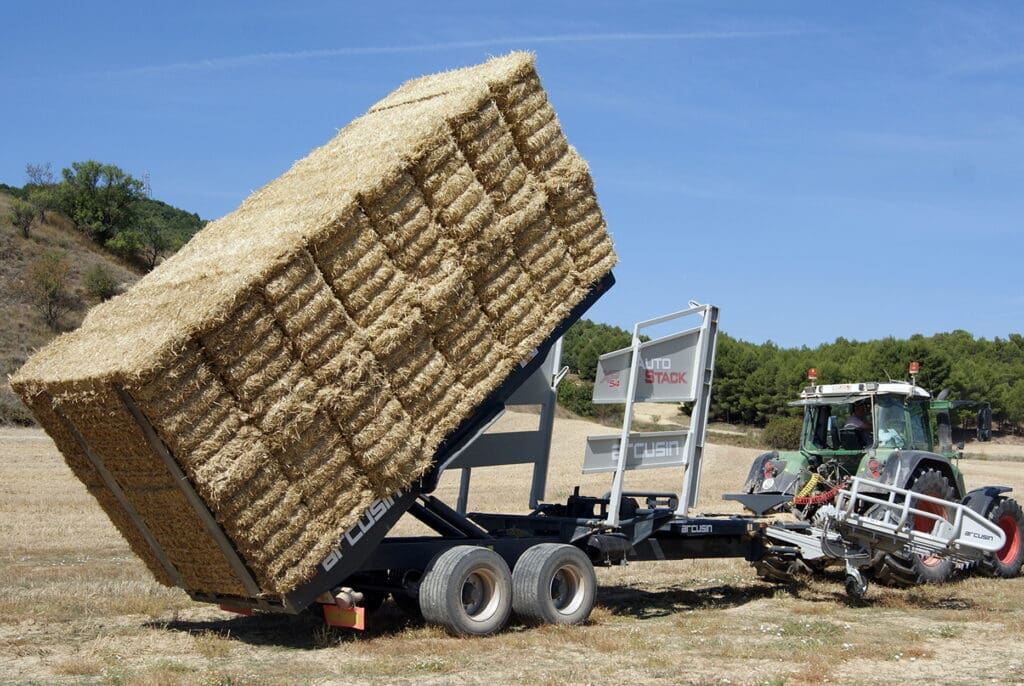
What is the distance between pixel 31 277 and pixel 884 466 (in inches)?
1874

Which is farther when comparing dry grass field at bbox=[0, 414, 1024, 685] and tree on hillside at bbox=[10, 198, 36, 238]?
tree on hillside at bbox=[10, 198, 36, 238]

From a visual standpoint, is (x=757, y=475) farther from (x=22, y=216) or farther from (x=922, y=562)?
(x=22, y=216)

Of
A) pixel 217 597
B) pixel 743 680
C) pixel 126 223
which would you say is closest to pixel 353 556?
pixel 217 597

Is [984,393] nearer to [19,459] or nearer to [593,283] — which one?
[19,459]

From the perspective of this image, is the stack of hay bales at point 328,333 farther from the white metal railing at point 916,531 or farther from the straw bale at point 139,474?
the white metal railing at point 916,531

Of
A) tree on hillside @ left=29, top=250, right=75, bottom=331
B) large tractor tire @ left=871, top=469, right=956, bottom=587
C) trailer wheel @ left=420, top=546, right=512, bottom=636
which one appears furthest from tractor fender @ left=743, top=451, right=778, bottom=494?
tree on hillside @ left=29, top=250, right=75, bottom=331

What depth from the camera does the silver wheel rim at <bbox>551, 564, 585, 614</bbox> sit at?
32.4ft

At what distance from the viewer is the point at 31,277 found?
5081cm

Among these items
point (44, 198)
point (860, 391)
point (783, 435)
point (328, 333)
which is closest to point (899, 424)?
point (860, 391)

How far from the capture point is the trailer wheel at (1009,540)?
44.1 feet

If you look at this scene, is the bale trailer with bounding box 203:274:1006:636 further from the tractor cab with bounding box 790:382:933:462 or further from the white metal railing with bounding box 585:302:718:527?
the tractor cab with bounding box 790:382:933:462

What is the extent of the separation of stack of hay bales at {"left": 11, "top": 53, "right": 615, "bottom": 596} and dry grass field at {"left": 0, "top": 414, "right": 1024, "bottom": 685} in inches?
32.2

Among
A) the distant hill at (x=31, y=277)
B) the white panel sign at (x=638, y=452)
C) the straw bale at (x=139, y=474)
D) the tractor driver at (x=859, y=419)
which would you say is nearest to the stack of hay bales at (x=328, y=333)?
the straw bale at (x=139, y=474)

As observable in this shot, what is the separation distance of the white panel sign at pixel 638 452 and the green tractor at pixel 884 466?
267cm
